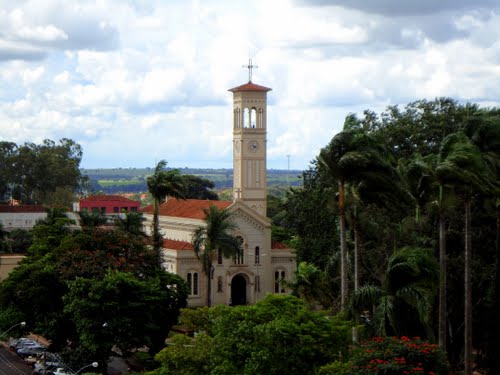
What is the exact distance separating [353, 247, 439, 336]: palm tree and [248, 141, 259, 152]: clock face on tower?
5288cm

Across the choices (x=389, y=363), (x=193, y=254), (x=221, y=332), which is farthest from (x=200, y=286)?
(x=389, y=363)

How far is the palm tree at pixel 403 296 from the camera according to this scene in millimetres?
46562

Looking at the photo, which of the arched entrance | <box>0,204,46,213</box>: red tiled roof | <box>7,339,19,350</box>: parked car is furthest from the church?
<box>0,204,46,213</box>: red tiled roof

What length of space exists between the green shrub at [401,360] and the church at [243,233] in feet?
136

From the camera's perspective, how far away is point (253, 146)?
100938 mm

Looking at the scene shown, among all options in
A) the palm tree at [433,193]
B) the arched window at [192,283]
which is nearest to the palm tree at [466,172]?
the palm tree at [433,193]

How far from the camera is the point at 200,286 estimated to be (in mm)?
87688

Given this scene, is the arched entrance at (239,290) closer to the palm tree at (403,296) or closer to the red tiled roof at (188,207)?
the red tiled roof at (188,207)

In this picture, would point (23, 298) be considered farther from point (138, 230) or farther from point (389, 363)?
point (389, 363)

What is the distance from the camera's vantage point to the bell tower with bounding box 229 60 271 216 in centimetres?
10050

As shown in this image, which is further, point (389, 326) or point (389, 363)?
point (389, 326)

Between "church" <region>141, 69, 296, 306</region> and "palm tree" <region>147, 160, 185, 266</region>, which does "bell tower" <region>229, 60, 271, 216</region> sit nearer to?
"church" <region>141, 69, 296, 306</region>

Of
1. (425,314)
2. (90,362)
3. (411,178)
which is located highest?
(411,178)

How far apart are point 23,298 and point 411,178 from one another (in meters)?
24.2
